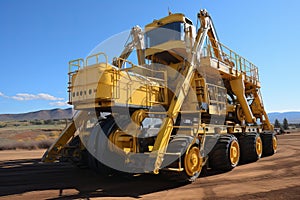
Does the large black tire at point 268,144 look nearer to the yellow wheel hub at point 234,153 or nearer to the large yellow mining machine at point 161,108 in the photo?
the large yellow mining machine at point 161,108

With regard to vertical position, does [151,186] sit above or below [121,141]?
below

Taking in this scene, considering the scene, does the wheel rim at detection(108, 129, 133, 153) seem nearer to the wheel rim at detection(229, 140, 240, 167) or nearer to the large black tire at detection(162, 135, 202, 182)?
the large black tire at detection(162, 135, 202, 182)

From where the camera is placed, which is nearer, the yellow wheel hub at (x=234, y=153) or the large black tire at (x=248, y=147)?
the yellow wheel hub at (x=234, y=153)

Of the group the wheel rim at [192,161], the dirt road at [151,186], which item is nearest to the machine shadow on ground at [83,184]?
the dirt road at [151,186]

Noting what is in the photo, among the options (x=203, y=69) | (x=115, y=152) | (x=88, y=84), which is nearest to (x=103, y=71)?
(x=88, y=84)

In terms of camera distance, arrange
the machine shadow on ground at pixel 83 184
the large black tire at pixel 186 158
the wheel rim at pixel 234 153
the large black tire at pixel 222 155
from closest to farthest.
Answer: the machine shadow on ground at pixel 83 184 < the large black tire at pixel 186 158 < the large black tire at pixel 222 155 < the wheel rim at pixel 234 153

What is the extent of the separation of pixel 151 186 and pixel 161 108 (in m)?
2.60

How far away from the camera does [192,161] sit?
25.5 feet

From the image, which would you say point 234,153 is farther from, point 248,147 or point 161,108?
point 161,108

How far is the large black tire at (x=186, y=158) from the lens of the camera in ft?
23.9

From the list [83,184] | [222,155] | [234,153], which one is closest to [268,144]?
[234,153]

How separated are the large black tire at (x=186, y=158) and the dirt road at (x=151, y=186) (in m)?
0.27

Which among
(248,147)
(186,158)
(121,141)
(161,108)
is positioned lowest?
(248,147)

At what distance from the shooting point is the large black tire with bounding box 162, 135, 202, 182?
7277mm
